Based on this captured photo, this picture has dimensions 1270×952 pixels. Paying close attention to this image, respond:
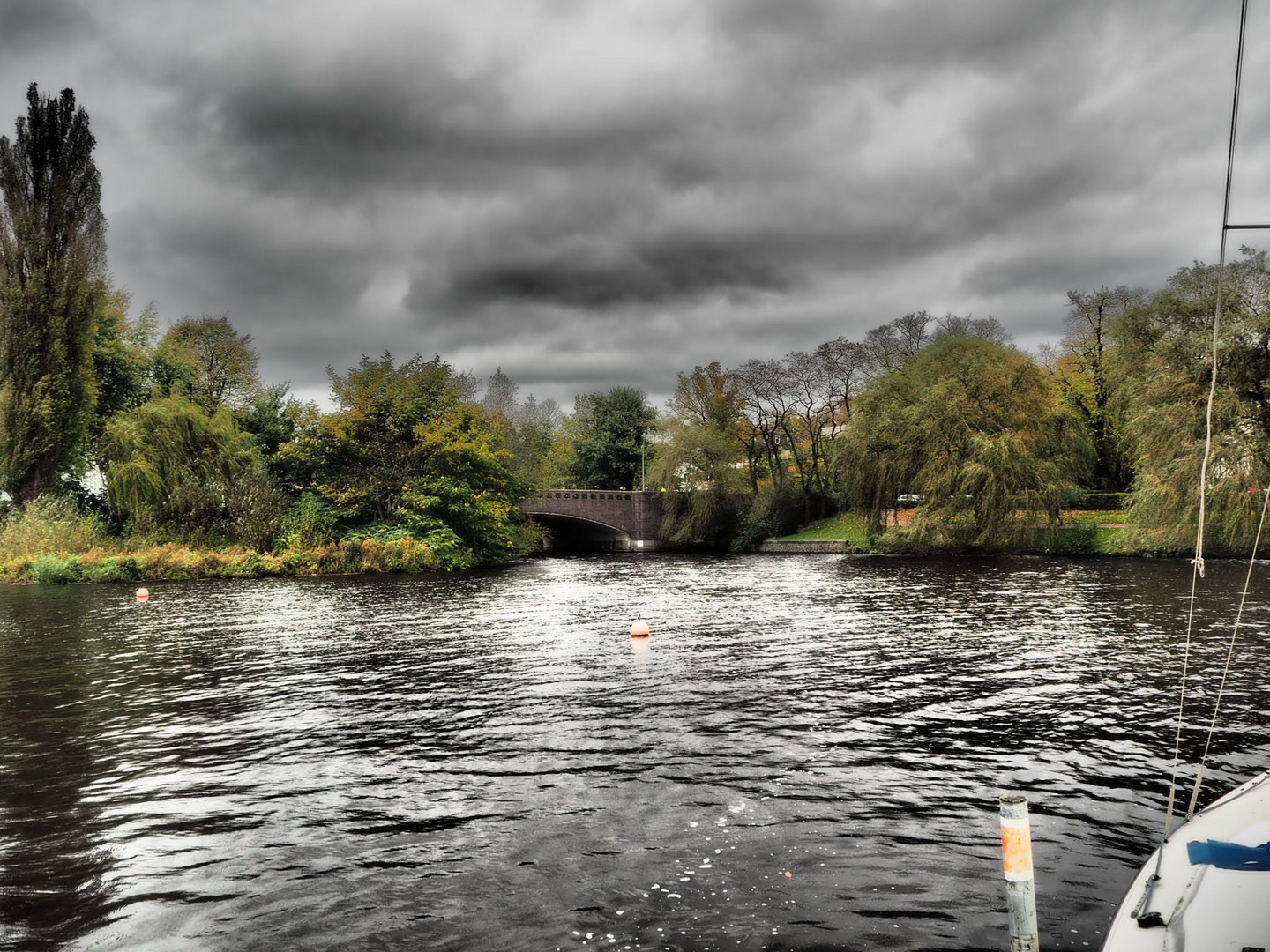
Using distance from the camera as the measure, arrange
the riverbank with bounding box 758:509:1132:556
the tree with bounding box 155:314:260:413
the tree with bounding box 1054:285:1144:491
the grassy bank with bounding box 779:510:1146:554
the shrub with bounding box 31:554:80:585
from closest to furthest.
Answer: the shrub with bounding box 31:554:80:585, the grassy bank with bounding box 779:510:1146:554, the riverbank with bounding box 758:509:1132:556, the tree with bounding box 1054:285:1144:491, the tree with bounding box 155:314:260:413

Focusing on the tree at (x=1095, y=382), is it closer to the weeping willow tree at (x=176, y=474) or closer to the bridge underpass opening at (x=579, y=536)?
the bridge underpass opening at (x=579, y=536)

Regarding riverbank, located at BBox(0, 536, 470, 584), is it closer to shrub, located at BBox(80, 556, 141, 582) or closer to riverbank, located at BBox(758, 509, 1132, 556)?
shrub, located at BBox(80, 556, 141, 582)

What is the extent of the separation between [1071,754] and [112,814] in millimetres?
9743

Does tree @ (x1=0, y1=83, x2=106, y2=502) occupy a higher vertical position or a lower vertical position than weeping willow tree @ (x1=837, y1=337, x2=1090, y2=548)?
higher

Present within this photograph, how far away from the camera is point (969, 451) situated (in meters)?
42.5

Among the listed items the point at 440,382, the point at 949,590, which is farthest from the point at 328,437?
the point at 949,590

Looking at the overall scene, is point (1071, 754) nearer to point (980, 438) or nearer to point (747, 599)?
point (747, 599)

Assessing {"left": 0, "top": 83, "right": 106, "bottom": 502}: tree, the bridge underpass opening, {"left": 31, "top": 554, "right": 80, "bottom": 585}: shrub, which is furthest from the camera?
the bridge underpass opening

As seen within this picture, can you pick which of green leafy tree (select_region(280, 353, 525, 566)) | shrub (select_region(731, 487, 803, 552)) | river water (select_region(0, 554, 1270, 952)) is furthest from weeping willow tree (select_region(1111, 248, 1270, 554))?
green leafy tree (select_region(280, 353, 525, 566))

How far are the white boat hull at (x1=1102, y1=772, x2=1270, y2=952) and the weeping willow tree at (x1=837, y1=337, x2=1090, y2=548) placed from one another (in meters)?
38.0

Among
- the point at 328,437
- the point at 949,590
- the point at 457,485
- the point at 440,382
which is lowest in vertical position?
the point at 949,590

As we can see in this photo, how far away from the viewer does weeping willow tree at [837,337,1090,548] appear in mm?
41125

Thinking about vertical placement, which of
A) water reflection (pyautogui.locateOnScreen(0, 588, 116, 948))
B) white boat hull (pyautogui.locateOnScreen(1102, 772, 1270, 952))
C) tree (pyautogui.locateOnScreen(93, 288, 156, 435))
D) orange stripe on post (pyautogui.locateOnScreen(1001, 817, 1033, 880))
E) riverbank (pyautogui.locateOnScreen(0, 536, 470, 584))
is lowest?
water reflection (pyautogui.locateOnScreen(0, 588, 116, 948))

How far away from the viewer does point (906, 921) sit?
18.4 feet
